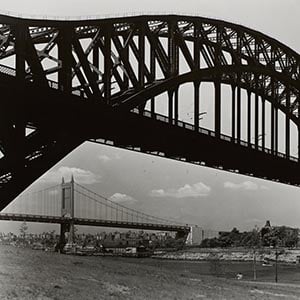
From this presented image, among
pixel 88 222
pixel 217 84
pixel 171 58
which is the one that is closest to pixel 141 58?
pixel 171 58

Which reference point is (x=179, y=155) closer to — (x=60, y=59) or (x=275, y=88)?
(x=60, y=59)

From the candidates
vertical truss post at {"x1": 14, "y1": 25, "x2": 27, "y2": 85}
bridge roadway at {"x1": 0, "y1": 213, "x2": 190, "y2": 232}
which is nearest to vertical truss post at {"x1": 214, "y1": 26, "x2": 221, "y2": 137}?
bridge roadway at {"x1": 0, "y1": 213, "x2": 190, "y2": 232}

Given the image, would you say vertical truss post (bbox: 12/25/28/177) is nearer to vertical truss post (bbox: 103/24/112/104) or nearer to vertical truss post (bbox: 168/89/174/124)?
vertical truss post (bbox: 103/24/112/104)

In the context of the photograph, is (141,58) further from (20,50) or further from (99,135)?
(20,50)

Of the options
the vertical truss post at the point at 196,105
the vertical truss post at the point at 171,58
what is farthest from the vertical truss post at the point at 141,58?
the vertical truss post at the point at 196,105

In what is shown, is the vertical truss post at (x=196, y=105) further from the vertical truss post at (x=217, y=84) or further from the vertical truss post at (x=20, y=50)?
the vertical truss post at (x=20, y=50)

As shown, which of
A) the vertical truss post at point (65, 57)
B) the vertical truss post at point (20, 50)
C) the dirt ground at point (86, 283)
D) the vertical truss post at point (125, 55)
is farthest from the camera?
the vertical truss post at point (125, 55)

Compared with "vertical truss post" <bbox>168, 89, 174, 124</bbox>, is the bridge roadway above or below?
below
